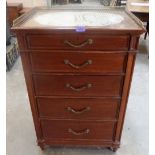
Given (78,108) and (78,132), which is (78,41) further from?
(78,132)

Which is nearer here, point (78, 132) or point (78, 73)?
point (78, 73)

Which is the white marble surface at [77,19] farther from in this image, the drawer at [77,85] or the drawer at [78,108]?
the drawer at [78,108]

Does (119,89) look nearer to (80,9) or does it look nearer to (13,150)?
(80,9)

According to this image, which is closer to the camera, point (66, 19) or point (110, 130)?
point (66, 19)

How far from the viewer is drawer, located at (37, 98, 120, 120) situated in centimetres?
107

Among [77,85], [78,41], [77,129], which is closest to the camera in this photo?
[78,41]

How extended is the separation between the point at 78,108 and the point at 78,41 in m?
0.41

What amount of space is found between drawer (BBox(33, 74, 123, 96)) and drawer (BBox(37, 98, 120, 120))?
0.16 feet

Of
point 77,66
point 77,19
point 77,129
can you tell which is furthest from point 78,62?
point 77,129

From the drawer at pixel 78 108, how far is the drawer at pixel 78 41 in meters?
0.31

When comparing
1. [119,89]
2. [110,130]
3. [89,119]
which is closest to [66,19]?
[119,89]

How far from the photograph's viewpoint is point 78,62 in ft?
3.07
